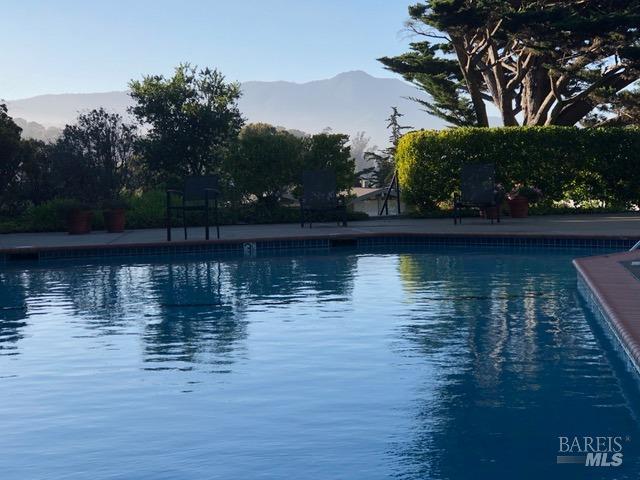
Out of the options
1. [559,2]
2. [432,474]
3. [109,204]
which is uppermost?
[559,2]

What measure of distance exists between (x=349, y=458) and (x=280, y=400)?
4.01 feet

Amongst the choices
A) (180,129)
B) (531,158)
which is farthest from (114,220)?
(180,129)

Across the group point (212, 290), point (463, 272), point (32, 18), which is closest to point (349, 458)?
point (212, 290)

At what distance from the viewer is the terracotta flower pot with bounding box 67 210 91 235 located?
18328 millimetres

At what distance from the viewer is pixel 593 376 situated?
20.5ft

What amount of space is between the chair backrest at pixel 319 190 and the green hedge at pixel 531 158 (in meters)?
3.72

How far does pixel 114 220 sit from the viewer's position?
62.0ft

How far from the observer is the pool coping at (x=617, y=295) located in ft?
20.6

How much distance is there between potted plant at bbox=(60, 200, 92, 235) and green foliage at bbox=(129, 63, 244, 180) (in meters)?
9.11

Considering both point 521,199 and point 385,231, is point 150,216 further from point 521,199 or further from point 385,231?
point 521,199

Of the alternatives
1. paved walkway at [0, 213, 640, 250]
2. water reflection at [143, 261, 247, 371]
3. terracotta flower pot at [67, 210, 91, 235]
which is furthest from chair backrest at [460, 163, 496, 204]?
terracotta flower pot at [67, 210, 91, 235]

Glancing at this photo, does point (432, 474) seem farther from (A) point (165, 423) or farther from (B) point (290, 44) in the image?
(B) point (290, 44)

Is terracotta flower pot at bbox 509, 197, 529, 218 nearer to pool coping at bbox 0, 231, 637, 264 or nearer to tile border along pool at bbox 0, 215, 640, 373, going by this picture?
tile border along pool at bbox 0, 215, 640, 373

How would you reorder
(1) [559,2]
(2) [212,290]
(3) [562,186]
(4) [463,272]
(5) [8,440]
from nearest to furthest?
1. (5) [8,440]
2. (2) [212,290]
3. (4) [463,272]
4. (3) [562,186]
5. (1) [559,2]
